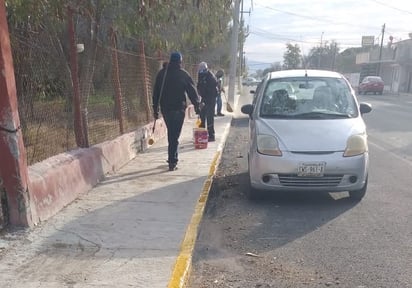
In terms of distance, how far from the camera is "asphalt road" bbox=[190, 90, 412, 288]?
426 centimetres

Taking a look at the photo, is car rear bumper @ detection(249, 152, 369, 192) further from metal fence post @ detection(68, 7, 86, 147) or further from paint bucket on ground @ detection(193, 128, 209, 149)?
paint bucket on ground @ detection(193, 128, 209, 149)

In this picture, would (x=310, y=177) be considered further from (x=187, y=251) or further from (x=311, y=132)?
(x=187, y=251)

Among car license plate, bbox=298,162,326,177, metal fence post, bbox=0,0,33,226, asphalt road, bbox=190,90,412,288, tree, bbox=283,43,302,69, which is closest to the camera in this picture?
asphalt road, bbox=190,90,412,288

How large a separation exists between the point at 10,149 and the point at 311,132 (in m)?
3.73

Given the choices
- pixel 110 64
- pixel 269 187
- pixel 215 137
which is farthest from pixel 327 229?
pixel 215 137

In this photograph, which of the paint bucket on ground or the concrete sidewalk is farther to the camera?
the paint bucket on ground

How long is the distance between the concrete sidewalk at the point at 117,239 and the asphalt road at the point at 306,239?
274 millimetres

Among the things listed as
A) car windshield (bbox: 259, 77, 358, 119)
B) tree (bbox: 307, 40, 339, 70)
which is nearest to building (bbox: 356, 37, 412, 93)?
tree (bbox: 307, 40, 339, 70)

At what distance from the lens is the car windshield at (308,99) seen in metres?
6.79

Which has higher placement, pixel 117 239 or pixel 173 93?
pixel 173 93

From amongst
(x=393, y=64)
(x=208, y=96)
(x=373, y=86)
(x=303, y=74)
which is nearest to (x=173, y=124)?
(x=303, y=74)

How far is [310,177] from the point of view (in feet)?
20.0

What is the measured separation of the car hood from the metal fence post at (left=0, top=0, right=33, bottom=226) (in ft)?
10.3

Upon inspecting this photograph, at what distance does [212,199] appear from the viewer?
22.4ft
